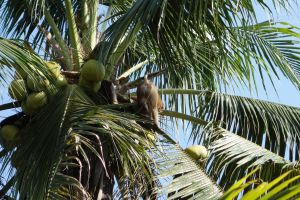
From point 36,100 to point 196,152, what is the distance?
53.1 inches

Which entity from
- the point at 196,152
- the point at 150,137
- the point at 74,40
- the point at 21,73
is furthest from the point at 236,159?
the point at 21,73

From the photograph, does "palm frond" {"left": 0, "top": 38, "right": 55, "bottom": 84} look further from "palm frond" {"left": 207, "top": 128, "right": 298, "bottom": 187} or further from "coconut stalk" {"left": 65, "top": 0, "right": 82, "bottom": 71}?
"palm frond" {"left": 207, "top": 128, "right": 298, "bottom": 187}

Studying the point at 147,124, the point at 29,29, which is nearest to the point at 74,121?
the point at 147,124

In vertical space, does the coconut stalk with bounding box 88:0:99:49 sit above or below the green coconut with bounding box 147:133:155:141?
above

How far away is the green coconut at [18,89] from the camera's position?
5.27 m

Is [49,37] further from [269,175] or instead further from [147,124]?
[269,175]

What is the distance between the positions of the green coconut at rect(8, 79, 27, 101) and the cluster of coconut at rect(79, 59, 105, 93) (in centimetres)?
40

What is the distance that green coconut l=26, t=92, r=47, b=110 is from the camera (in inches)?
203

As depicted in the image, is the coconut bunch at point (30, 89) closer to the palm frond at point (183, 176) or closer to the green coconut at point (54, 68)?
the green coconut at point (54, 68)

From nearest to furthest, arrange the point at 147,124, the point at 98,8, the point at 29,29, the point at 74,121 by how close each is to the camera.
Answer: the point at 74,121, the point at 147,124, the point at 98,8, the point at 29,29

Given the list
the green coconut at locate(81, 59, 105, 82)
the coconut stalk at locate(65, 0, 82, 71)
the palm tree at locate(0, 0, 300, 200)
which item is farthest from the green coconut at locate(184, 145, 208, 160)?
the coconut stalk at locate(65, 0, 82, 71)

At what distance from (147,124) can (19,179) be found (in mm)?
1167

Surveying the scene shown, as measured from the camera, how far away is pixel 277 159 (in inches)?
229

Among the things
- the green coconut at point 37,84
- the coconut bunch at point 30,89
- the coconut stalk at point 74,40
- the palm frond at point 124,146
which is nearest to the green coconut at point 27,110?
the coconut bunch at point 30,89
